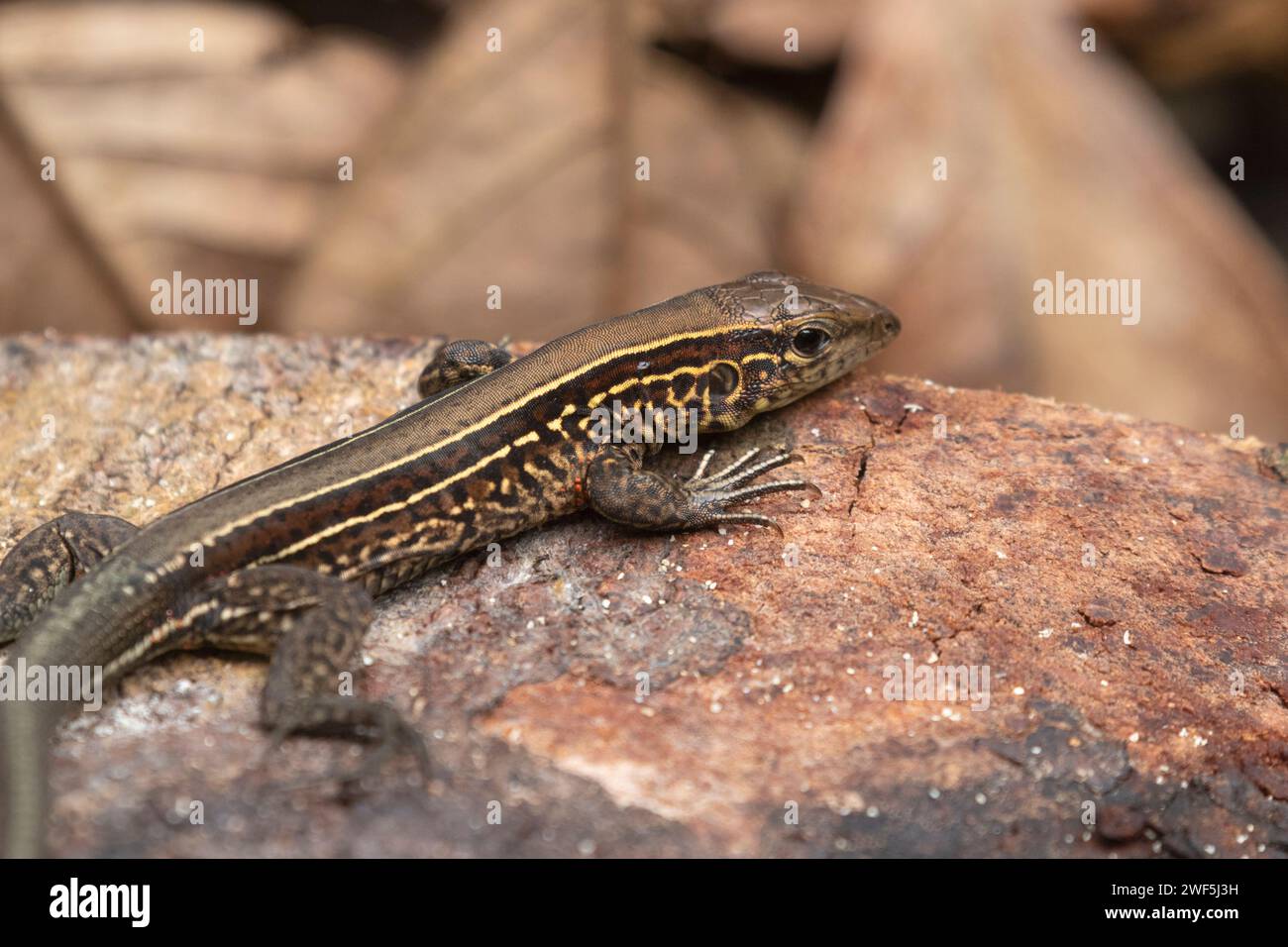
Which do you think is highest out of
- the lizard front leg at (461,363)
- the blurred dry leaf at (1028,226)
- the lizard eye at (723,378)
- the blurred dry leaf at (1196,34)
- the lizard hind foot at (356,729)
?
the blurred dry leaf at (1196,34)

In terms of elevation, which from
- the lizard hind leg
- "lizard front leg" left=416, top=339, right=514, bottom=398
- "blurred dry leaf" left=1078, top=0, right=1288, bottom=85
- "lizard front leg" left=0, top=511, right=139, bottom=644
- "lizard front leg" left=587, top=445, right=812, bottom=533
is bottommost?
the lizard hind leg

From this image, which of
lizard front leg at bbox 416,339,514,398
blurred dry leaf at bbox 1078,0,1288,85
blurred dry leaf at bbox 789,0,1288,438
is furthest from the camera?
blurred dry leaf at bbox 1078,0,1288,85

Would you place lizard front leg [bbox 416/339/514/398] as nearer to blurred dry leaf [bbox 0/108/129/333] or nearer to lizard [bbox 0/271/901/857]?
lizard [bbox 0/271/901/857]

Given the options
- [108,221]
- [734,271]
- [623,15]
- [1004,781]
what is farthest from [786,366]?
[108,221]

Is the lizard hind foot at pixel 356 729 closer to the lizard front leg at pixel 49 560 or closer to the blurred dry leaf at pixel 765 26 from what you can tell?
the lizard front leg at pixel 49 560

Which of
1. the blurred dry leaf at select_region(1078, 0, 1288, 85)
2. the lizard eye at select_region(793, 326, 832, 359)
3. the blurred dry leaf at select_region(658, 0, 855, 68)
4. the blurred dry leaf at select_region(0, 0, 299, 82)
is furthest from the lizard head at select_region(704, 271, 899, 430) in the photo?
the blurred dry leaf at select_region(0, 0, 299, 82)

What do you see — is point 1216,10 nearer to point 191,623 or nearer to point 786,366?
point 786,366

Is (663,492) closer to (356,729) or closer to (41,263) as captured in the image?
(356,729)

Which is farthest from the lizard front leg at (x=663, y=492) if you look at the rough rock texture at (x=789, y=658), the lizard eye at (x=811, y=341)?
the lizard eye at (x=811, y=341)
